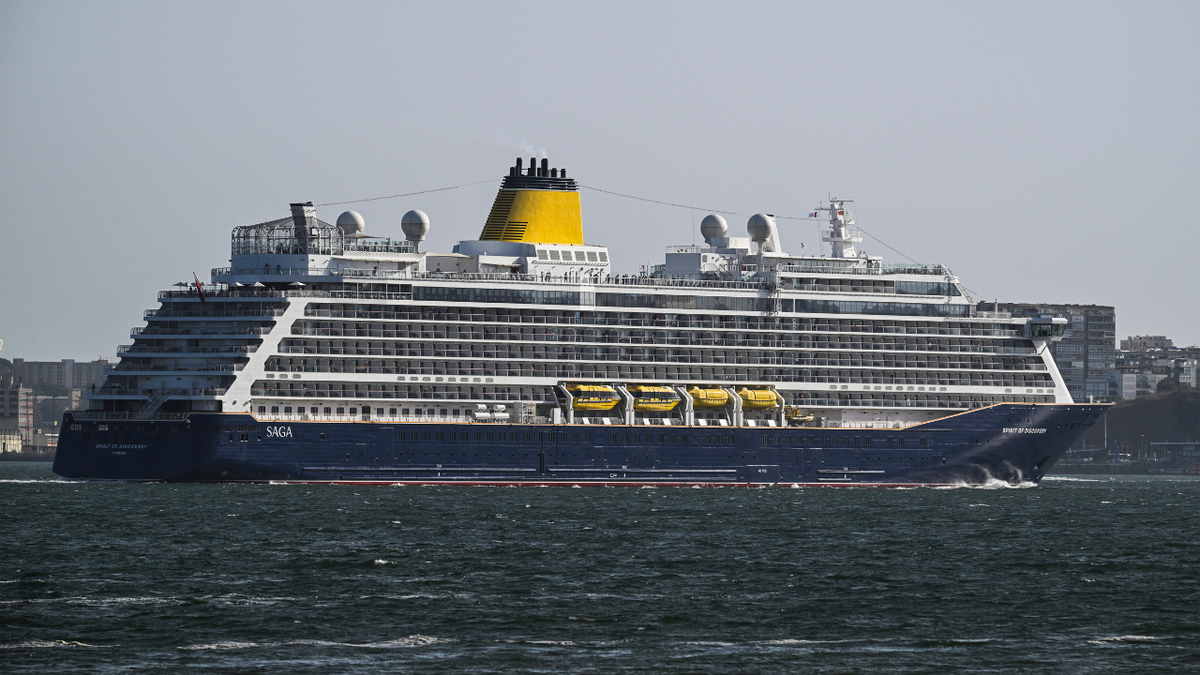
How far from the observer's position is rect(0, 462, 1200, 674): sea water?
34.5 metres

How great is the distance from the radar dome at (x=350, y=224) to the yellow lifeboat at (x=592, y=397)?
43.7 feet

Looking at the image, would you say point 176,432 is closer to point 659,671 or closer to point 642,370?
point 642,370

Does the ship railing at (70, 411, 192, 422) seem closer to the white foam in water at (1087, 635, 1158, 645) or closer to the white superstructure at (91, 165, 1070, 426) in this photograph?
the white superstructure at (91, 165, 1070, 426)

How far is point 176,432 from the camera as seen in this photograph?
79.2m

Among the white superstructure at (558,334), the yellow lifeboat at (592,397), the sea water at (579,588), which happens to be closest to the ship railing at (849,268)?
the white superstructure at (558,334)

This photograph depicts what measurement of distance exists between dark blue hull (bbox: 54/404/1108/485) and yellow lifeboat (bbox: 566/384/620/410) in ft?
4.82

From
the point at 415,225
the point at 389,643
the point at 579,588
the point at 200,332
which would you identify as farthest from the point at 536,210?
the point at 389,643

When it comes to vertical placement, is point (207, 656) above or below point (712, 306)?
below

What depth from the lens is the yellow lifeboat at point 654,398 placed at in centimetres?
8856

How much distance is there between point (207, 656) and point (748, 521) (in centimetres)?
3454

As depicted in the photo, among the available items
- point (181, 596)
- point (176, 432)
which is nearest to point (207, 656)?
point (181, 596)

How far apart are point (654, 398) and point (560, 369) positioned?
5.00 meters

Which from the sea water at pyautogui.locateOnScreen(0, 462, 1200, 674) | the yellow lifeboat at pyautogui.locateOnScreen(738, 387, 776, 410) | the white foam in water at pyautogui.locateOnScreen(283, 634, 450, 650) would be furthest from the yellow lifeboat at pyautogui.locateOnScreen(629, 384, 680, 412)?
the white foam in water at pyautogui.locateOnScreen(283, 634, 450, 650)

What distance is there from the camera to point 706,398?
296ft
